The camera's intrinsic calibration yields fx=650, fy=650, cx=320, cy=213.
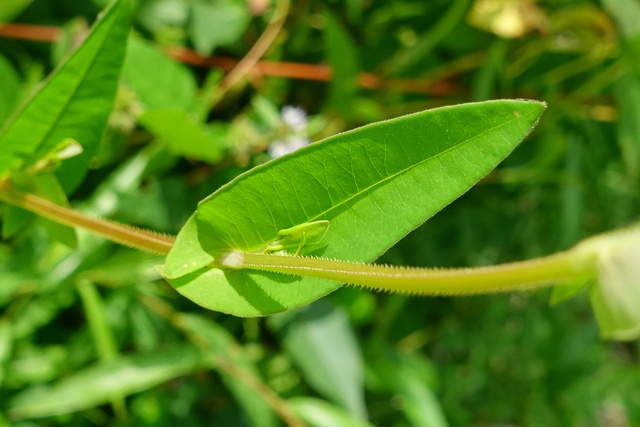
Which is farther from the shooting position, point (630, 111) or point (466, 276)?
point (630, 111)

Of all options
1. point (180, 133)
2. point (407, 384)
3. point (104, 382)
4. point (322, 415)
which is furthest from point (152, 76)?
point (407, 384)

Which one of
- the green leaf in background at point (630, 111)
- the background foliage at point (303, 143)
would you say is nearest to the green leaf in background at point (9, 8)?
the background foliage at point (303, 143)

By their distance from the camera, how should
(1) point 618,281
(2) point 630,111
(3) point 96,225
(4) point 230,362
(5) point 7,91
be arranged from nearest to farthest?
(1) point 618,281 < (3) point 96,225 < (5) point 7,91 < (4) point 230,362 < (2) point 630,111

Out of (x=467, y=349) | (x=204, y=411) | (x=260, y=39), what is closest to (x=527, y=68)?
(x=260, y=39)

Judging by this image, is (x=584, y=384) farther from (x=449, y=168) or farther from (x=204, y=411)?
(x=449, y=168)

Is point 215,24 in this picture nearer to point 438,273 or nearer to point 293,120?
point 293,120

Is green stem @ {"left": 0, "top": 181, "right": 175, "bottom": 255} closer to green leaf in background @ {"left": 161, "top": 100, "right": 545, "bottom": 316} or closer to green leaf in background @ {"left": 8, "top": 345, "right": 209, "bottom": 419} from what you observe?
green leaf in background @ {"left": 161, "top": 100, "right": 545, "bottom": 316}

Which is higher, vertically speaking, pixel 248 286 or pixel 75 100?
pixel 75 100
